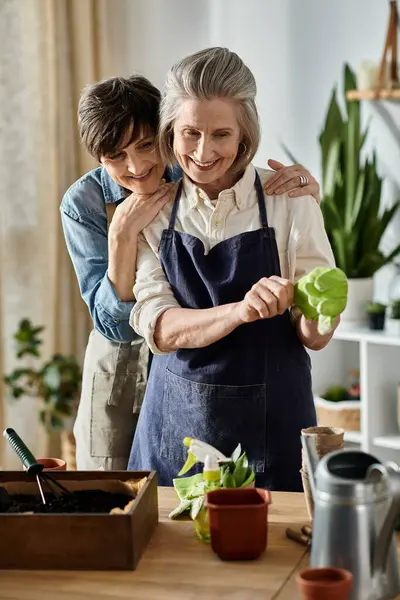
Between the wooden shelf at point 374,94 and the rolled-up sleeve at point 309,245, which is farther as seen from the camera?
the wooden shelf at point 374,94

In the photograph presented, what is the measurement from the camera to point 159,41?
15.5 feet

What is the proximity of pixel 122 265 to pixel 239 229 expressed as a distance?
12.8 inches

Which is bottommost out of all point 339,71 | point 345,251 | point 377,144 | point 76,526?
point 76,526

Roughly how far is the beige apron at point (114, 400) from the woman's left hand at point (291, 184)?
2.25 ft

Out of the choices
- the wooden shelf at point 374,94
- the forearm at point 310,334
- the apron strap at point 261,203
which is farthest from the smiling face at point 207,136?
the wooden shelf at point 374,94

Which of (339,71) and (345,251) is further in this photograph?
(339,71)

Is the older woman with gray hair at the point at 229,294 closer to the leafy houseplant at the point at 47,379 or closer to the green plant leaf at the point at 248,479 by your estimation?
the green plant leaf at the point at 248,479

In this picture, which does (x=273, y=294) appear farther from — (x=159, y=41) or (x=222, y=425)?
(x=159, y=41)

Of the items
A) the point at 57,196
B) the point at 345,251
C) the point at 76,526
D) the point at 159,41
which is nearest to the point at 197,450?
the point at 76,526

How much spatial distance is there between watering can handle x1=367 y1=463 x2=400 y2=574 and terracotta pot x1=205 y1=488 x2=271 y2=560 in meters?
0.26

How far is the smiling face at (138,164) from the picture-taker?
233cm

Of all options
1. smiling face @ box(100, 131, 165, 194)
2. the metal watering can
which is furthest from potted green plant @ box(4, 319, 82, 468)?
the metal watering can

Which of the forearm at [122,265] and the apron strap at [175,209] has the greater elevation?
the apron strap at [175,209]

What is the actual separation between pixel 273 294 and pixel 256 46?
3.05 meters
